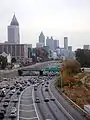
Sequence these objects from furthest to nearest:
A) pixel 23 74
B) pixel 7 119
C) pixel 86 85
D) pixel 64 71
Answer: pixel 23 74, pixel 64 71, pixel 86 85, pixel 7 119

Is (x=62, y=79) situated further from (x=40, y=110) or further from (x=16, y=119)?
(x=16, y=119)

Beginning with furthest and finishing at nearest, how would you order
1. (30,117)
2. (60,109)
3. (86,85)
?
(86,85)
(60,109)
(30,117)

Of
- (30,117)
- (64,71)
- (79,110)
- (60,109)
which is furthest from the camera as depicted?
(64,71)

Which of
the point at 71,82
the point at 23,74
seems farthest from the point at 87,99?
the point at 23,74

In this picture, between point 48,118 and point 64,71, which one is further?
point 64,71

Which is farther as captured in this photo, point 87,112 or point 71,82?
point 71,82

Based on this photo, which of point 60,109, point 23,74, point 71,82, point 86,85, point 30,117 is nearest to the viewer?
point 30,117

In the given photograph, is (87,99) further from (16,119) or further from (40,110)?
(16,119)

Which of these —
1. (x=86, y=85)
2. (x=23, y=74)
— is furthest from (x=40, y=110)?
(x=23, y=74)
